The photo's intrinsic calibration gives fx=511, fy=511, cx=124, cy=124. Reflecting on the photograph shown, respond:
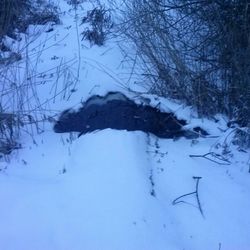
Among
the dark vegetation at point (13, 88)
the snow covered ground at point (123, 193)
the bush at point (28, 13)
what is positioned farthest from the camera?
the bush at point (28, 13)

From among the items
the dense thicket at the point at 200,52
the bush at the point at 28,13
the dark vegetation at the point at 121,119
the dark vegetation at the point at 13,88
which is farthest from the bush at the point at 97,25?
the dark vegetation at the point at 121,119

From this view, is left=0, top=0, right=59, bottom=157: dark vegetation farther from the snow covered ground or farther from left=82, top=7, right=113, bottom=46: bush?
left=82, top=7, right=113, bottom=46: bush

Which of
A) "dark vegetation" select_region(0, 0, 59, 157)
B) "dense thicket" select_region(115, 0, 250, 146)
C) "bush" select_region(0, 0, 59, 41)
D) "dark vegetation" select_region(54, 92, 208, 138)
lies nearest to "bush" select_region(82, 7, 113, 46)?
"bush" select_region(0, 0, 59, 41)

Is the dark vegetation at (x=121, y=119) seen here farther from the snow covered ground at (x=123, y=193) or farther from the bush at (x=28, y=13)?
the bush at (x=28, y=13)

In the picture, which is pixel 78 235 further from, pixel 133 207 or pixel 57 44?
pixel 57 44

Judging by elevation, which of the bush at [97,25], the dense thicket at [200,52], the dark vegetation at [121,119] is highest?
the bush at [97,25]

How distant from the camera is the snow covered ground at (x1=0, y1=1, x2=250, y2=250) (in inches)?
129

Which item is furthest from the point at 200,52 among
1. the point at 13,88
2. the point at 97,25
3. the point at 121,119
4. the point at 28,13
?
the point at 28,13

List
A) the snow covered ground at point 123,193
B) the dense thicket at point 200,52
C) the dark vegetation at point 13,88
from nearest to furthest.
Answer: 1. the snow covered ground at point 123,193
2. the dark vegetation at point 13,88
3. the dense thicket at point 200,52

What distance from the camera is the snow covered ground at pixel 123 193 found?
10.8ft

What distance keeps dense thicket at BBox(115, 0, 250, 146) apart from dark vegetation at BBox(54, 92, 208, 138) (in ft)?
0.99

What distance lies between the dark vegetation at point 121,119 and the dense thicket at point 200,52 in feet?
0.99

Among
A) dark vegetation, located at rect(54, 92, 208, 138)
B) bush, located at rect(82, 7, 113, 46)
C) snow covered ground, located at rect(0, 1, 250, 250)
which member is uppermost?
bush, located at rect(82, 7, 113, 46)

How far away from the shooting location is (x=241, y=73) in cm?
480
